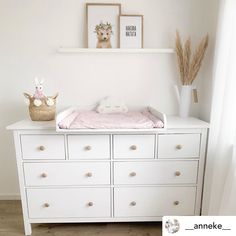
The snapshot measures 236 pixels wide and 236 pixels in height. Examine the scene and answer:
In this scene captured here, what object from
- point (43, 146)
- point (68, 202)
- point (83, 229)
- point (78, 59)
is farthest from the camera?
point (78, 59)

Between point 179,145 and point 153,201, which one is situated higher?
point 179,145

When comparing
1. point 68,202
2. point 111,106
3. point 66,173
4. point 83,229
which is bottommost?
point 83,229

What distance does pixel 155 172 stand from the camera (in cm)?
156

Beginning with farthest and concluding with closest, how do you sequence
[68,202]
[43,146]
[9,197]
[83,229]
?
[9,197] → [83,229] → [68,202] → [43,146]

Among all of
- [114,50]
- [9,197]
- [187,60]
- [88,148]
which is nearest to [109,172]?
[88,148]

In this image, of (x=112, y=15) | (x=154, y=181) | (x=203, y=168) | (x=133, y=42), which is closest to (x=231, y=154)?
(x=203, y=168)

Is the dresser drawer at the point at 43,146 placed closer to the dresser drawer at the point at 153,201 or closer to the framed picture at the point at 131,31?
the dresser drawer at the point at 153,201

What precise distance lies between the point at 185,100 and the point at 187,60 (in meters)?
0.35

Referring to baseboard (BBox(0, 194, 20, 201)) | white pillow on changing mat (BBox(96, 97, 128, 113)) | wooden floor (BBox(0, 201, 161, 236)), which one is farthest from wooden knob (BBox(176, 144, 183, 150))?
baseboard (BBox(0, 194, 20, 201))

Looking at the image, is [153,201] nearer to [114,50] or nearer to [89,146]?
[89,146]

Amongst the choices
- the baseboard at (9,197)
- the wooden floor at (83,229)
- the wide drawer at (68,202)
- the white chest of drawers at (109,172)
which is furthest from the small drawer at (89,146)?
the baseboard at (9,197)

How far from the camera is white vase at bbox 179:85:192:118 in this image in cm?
177

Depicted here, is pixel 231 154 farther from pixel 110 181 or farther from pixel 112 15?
pixel 112 15

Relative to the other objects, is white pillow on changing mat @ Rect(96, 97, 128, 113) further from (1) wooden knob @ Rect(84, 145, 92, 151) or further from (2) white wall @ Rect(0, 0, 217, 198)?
(1) wooden knob @ Rect(84, 145, 92, 151)
